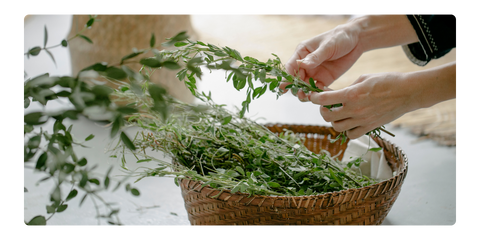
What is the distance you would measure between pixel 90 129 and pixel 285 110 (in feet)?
3.35

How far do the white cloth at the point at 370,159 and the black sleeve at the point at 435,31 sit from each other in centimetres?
33

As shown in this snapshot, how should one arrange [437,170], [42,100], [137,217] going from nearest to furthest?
[42,100], [137,217], [437,170]

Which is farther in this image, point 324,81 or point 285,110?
point 285,110

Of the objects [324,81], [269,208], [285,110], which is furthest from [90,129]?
[269,208]

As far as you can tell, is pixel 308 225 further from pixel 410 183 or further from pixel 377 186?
pixel 410 183

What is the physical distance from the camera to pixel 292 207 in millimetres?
668

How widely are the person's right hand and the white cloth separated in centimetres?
20

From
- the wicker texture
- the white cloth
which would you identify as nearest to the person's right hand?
the white cloth

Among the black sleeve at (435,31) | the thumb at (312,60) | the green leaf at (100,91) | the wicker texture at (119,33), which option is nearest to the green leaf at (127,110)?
the green leaf at (100,91)

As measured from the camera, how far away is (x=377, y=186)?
704mm

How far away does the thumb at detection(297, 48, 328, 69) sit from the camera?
0.82 metres

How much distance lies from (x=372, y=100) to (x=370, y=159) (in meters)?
0.30

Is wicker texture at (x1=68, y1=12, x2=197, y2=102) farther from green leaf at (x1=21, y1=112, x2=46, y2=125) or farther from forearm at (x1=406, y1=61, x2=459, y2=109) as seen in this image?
green leaf at (x1=21, y1=112, x2=46, y2=125)

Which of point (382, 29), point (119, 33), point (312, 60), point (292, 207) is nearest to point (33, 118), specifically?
point (292, 207)
